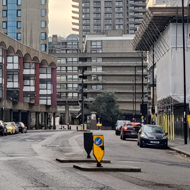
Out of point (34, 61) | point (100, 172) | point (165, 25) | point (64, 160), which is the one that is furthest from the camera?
point (34, 61)

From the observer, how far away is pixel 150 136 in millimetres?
30469

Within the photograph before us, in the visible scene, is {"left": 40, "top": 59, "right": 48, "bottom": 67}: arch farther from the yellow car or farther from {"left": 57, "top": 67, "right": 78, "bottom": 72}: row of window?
the yellow car

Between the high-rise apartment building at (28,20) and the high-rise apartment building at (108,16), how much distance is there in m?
61.2

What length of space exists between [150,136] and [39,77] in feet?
210

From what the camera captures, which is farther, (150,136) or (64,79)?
(64,79)

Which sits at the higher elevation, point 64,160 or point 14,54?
point 14,54

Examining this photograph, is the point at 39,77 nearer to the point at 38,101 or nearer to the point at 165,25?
the point at 38,101

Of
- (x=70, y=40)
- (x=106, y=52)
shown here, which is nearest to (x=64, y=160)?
(x=106, y=52)

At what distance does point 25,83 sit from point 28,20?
22.2 m

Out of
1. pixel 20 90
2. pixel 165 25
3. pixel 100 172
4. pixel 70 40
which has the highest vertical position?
pixel 70 40

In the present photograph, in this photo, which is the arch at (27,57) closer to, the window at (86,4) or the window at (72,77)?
the window at (72,77)

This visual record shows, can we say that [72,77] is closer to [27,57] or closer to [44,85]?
[44,85]

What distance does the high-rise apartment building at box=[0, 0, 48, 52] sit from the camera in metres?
105

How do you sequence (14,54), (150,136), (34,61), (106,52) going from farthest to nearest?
(106,52)
(34,61)
(14,54)
(150,136)
